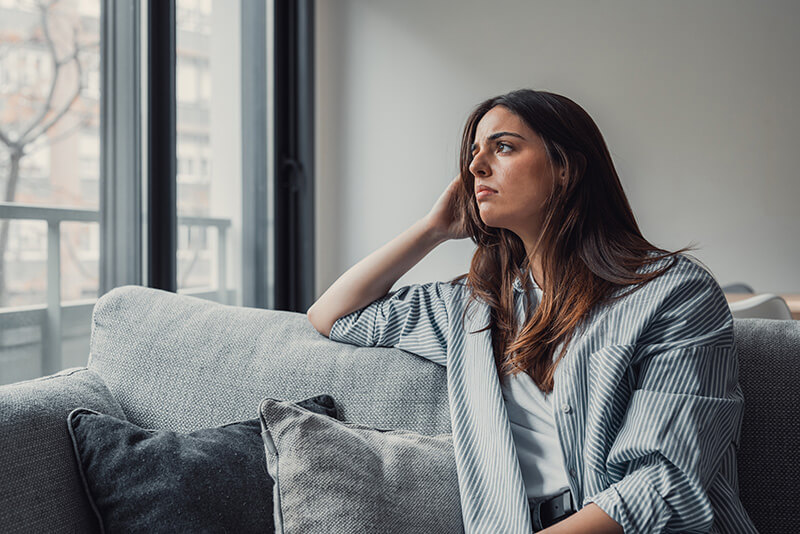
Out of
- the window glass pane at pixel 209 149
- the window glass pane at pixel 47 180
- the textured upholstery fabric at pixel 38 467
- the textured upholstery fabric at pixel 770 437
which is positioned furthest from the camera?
the window glass pane at pixel 209 149

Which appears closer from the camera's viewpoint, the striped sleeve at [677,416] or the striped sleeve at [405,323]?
the striped sleeve at [677,416]

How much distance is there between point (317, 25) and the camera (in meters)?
3.16

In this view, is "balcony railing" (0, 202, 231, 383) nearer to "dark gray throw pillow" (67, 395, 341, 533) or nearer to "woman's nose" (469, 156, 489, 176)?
"dark gray throw pillow" (67, 395, 341, 533)

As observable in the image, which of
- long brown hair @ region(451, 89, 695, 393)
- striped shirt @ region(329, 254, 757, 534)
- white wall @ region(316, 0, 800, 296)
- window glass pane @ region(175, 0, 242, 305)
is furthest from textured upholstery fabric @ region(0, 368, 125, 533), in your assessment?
white wall @ region(316, 0, 800, 296)

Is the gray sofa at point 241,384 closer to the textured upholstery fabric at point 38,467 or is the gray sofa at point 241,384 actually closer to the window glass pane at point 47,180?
the textured upholstery fabric at point 38,467

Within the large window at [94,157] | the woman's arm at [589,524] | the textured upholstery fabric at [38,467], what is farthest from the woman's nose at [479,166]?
the large window at [94,157]

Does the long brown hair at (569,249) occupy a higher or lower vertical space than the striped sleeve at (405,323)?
Answer: higher

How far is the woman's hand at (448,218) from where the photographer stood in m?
1.43

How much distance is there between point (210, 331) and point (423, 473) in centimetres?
51

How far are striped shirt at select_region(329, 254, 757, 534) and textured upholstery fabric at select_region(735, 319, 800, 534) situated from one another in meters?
0.07

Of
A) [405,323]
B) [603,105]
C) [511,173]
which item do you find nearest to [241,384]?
[405,323]

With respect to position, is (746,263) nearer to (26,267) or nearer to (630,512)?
(630,512)

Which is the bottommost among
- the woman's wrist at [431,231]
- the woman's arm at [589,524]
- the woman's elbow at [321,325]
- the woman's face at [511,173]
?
the woman's arm at [589,524]

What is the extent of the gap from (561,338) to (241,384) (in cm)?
57
